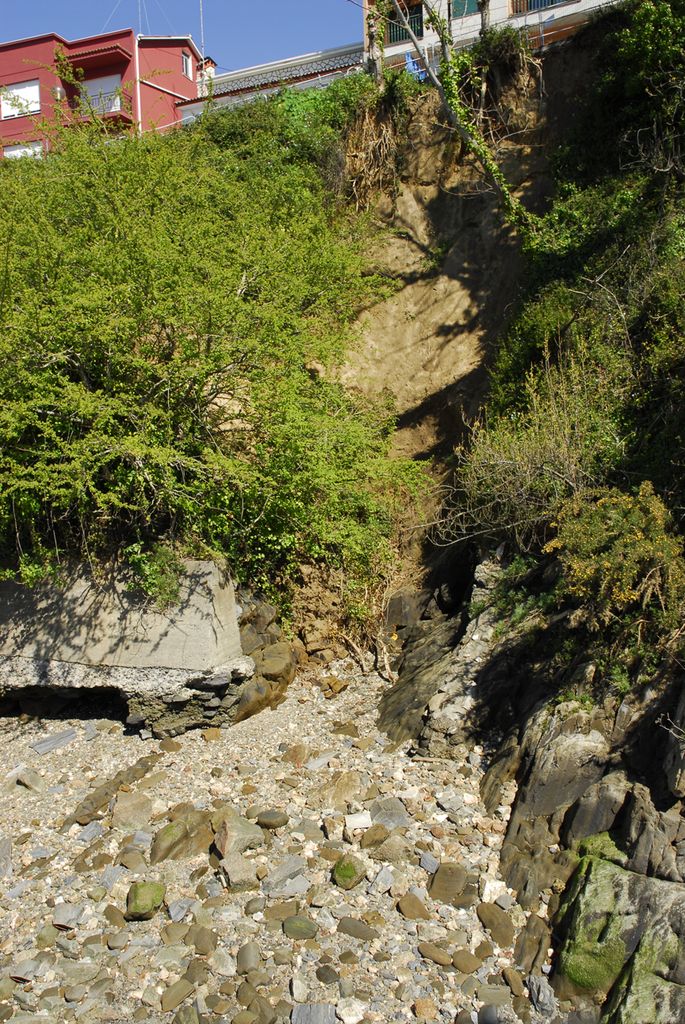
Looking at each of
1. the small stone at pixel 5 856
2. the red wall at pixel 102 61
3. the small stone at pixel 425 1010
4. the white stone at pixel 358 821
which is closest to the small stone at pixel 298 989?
the small stone at pixel 425 1010

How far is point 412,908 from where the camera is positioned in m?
5.70

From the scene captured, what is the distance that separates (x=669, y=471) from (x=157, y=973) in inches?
214

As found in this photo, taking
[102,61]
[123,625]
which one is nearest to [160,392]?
[123,625]

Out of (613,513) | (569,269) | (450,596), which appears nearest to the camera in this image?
(613,513)

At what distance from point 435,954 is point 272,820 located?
1.84 metres

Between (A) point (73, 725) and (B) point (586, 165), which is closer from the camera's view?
(A) point (73, 725)

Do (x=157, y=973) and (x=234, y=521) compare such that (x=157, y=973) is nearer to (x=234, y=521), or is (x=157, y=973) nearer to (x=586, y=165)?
(x=234, y=521)

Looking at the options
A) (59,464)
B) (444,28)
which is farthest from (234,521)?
(444,28)

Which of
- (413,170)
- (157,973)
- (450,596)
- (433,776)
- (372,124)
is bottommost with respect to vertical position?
(157,973)

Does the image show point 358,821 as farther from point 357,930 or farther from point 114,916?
point 114,916

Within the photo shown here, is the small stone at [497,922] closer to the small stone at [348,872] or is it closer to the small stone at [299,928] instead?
the small stone at [348,872]

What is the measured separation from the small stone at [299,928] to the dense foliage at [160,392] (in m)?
3.55

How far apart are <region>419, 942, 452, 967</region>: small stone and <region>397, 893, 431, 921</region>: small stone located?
0.25 metres

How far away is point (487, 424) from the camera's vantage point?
9.68 m
